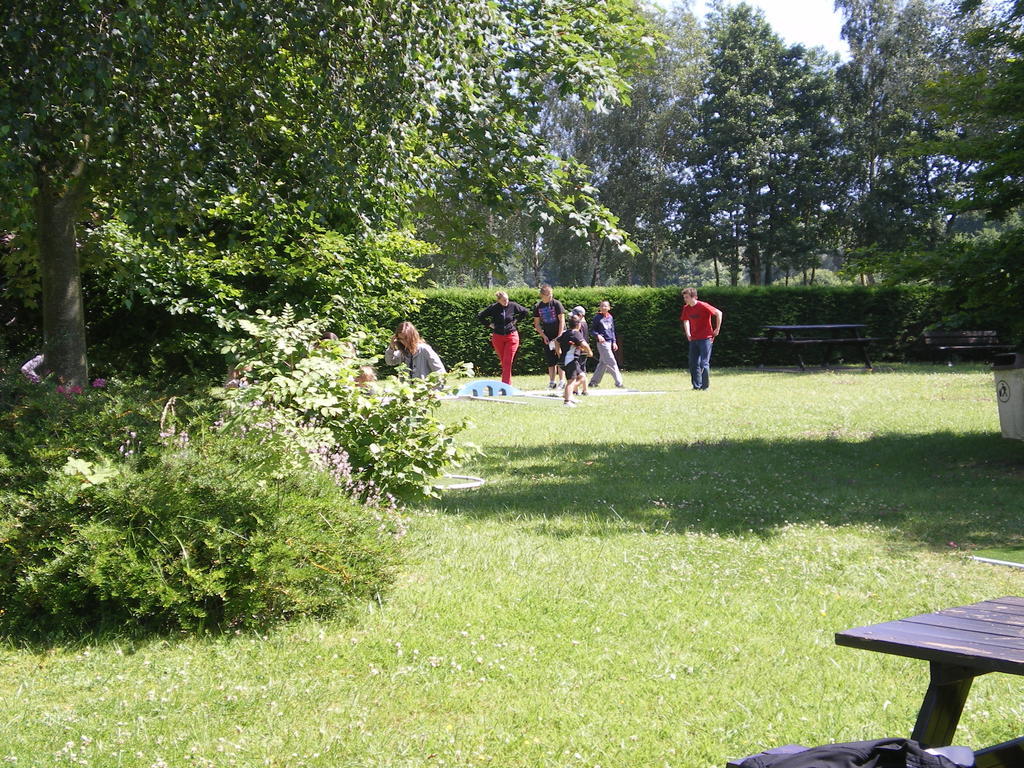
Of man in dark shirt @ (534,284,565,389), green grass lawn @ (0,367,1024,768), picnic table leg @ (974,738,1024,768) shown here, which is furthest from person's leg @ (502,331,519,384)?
picnic table leg @ (974,738,1024,768)

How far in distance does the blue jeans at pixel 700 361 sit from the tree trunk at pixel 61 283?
12.7 meters

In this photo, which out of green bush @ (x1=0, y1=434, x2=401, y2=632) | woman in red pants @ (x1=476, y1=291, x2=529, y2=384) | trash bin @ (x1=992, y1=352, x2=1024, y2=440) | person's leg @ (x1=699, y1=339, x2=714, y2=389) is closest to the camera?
green bush @ (x1=0, y1=434, x2=401, y2=632)

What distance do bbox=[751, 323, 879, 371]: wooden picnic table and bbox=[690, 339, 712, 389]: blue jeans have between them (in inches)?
277

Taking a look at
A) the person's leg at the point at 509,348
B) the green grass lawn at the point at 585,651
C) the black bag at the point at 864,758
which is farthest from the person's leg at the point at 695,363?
the black bag at the point at 864,758

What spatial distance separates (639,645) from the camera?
14.4 feet

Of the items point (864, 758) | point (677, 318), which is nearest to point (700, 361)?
point (677, 318)

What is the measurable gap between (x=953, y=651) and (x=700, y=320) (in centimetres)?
1551

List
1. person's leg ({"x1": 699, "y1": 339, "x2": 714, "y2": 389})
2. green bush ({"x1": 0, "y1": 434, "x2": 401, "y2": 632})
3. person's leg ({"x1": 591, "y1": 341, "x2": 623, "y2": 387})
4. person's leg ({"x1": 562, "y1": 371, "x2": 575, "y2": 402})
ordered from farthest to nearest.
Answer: person's leg ({"x1": 591, "y1": 341, "x2": 623, "y2": 387}), person's leg ({"x1": 699, "y1": 339, "x2": 714, "y2": 389}), person's leg ({"x1": 562, "y1": 371, "x2": 575, "y2": 402}), green bush ({"x1": 0, "y1": 434, "x2": 401, "y2": 632})

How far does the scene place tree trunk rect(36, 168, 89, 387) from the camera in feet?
22.9

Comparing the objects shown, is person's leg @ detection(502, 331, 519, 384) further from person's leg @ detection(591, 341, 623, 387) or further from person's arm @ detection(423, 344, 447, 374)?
person's arm @ detection(423, 344, 447, 374)

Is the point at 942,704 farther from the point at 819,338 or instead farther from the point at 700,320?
the point at 819,338

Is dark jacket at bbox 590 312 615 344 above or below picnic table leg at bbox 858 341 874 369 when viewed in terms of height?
above

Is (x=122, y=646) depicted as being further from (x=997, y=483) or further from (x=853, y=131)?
(x=853, y=131)

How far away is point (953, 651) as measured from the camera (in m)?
2.36
